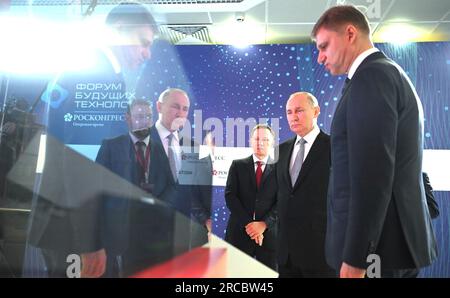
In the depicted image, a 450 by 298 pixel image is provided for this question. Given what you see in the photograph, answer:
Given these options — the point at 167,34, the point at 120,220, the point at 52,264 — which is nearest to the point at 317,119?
the point at 167,34

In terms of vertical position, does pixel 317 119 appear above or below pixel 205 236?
above

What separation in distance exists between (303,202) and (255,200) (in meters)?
0.27

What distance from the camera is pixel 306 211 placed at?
147 cm

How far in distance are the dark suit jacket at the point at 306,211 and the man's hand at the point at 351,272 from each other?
0.52m

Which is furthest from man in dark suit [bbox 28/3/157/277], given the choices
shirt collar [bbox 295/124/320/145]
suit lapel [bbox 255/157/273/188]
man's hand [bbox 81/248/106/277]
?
shirt collar [bbox 295/124/320/145]

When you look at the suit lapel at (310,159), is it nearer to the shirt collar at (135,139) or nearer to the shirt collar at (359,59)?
the shirt collar at (359,59)

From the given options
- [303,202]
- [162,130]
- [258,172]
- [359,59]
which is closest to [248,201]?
[258,172]

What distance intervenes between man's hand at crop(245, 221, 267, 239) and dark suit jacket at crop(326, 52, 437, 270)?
0.63 meters

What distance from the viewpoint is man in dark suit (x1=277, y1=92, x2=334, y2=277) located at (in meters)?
1.46

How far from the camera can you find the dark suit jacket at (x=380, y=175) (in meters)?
0.88

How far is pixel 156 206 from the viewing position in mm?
1444
